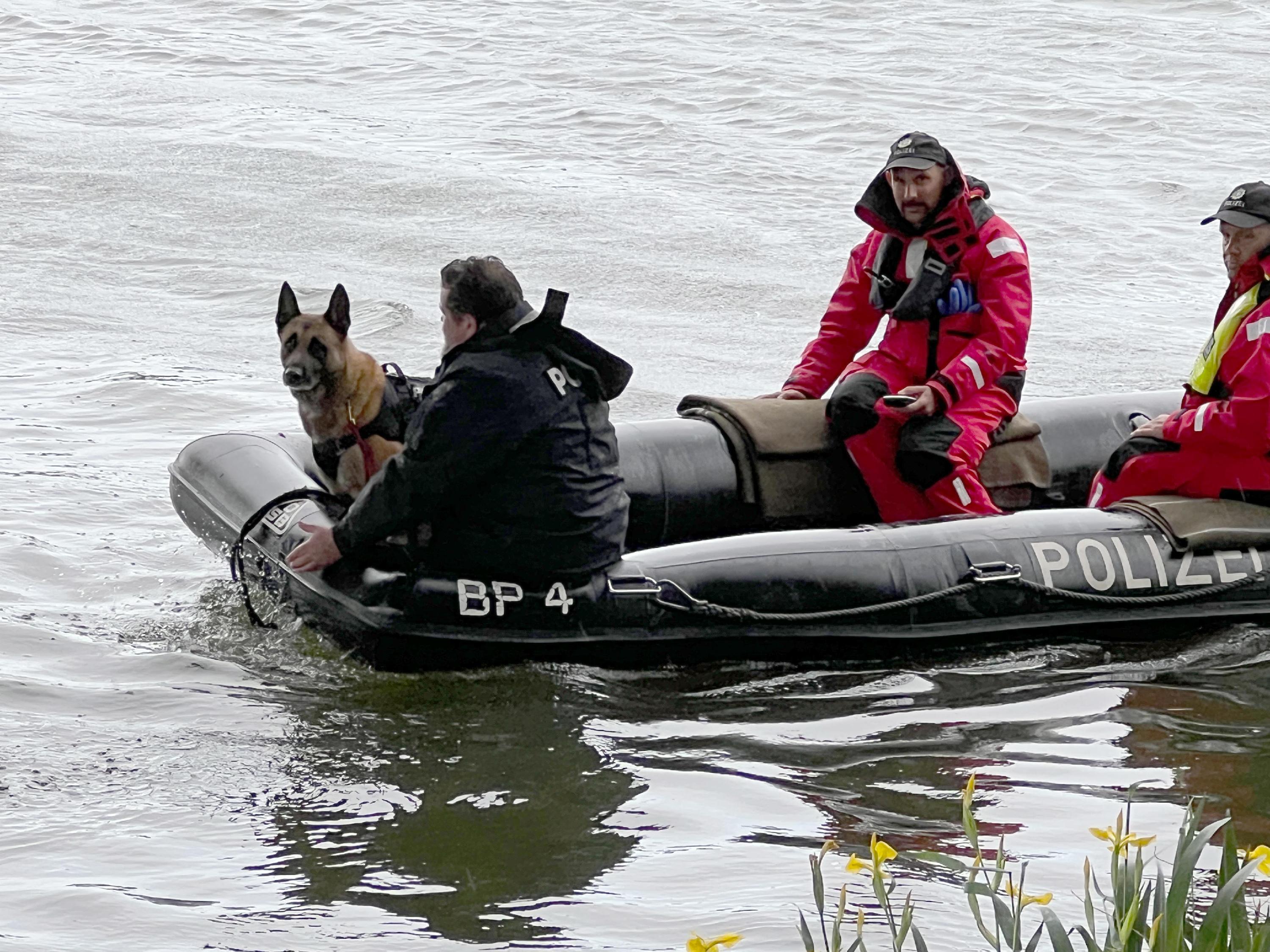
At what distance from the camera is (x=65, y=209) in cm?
1223

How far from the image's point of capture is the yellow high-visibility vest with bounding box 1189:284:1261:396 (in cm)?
568

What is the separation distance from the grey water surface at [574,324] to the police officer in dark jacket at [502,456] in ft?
1.32

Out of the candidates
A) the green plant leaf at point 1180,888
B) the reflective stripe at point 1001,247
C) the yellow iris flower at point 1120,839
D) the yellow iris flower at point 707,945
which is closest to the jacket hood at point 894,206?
the reflective stripe at point 1001,247

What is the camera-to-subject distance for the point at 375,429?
5.38 meters

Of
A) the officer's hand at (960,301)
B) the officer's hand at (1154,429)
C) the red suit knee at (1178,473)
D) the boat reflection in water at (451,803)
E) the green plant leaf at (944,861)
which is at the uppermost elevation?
the officer's hand at (960,301)

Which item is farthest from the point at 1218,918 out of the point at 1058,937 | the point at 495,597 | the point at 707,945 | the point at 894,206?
the point at 894,206

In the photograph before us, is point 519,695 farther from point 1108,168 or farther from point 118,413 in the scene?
point 1108,168

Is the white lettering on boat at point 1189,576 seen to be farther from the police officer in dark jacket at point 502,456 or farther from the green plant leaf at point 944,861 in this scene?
the green plant leaf at point 944,861

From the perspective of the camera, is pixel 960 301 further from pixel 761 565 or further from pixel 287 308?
pixel 287 308

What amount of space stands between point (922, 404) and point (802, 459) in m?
0.56

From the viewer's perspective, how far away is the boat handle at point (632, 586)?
17.5 feet

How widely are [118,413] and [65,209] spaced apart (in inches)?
170

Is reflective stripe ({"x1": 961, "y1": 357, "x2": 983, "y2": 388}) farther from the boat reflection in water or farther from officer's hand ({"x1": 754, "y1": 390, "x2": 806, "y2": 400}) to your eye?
the boat reflection in water

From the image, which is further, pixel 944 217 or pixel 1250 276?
pixel 944 217
